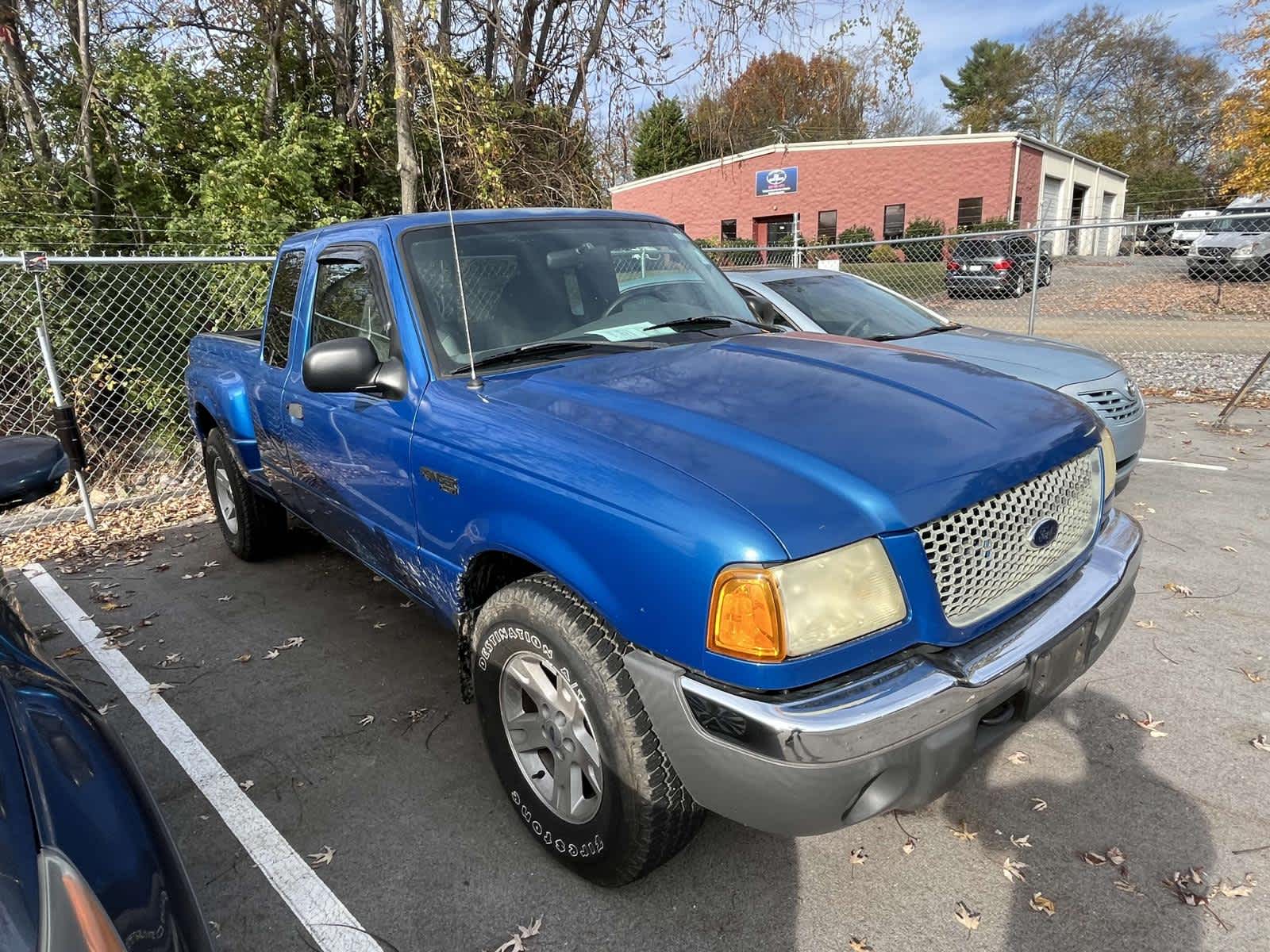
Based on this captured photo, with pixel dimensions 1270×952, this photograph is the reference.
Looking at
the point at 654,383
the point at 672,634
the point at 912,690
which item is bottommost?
the point at 912,690

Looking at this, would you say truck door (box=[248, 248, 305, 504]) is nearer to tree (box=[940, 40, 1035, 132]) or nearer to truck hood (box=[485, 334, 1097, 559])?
truck hood (box=[485, 334, 1097, 559])

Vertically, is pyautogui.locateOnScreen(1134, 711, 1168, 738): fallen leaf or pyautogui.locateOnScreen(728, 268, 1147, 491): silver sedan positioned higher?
pyautogui.locateOnScreen(728, 268, 1147, 491): silver sedan

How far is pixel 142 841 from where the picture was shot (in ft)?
4.47

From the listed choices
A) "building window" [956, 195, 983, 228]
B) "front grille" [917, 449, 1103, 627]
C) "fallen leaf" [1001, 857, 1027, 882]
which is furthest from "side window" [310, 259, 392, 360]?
"building window" [956, 195, 983, 228]

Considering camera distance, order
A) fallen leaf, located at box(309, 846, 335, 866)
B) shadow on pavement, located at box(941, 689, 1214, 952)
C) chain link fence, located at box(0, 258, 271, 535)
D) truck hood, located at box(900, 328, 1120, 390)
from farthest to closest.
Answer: chain link fence, located at box(0, 258, 271, 535), truck hood, located at box(900, 328, 1120, 390), fallen leaf, located at box(309, 846, 335, 866), shadow on pavement, located at box(941, 689, 1214, 952)

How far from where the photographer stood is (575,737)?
7.39 ft

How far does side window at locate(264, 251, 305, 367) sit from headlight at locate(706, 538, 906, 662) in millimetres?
2938

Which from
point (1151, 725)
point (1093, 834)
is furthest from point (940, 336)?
point (1093, 834)

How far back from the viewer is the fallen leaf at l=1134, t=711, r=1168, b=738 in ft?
9.83

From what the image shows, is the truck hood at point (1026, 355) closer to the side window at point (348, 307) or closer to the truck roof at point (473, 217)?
the truck roof at point (473, 217)

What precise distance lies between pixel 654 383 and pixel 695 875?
4.92 ft

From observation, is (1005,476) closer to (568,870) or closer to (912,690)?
(912,690)

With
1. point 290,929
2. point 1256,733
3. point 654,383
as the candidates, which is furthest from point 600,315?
point 1256,733

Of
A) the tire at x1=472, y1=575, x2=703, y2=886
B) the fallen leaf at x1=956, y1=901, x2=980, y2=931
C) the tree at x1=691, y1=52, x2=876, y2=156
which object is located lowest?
the fallen leaf at x1=956, y1=901, x2=980, y2=931
